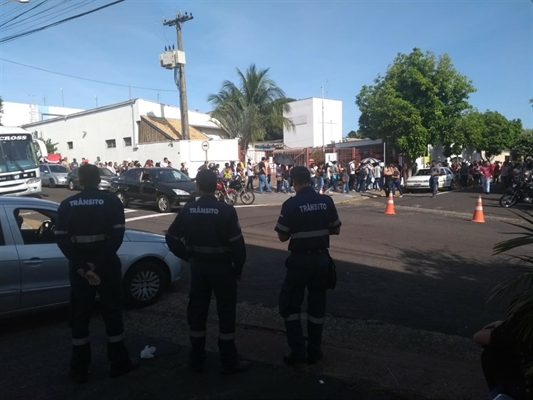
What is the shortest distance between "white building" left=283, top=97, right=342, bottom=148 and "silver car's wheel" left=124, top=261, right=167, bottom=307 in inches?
1749

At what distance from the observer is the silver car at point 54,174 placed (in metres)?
26.2

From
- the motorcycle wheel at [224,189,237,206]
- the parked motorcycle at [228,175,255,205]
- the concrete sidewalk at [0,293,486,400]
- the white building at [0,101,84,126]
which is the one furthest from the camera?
the white building at [0,101,84,126]

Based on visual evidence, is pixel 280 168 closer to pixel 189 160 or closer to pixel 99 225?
pixel 189 160

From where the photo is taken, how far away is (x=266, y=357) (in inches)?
173

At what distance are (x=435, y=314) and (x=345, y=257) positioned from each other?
3223 millimetres

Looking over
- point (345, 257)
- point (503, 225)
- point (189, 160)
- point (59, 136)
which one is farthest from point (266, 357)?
point (59, 136)

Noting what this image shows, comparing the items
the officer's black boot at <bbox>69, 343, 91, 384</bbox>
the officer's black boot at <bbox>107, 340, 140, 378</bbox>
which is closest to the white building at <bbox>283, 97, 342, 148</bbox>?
the officer's black boot at <bbox>107, 340, 140, 378</bbox>

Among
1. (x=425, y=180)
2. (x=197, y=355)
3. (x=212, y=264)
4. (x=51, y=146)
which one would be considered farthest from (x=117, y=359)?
(x=51, y=146)

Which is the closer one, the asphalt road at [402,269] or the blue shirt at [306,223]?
the blue shirt at [306,223]

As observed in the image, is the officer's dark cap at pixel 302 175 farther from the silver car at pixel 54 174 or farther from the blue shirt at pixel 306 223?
the silver car at pixel 54 174

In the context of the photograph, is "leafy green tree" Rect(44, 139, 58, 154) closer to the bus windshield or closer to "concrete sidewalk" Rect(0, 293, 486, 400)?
the bus windshield

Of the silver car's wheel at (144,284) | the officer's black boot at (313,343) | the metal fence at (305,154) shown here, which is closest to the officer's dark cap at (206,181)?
the officer's black boot at (313,343)

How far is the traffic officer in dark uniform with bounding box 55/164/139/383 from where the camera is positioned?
3.92m

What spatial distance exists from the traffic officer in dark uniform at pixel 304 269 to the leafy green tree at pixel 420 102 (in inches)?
1019
